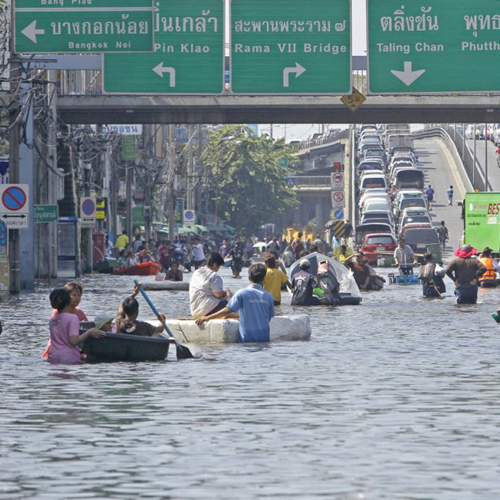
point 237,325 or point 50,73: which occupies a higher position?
point 50,73

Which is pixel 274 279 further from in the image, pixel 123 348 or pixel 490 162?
pixel 490 162

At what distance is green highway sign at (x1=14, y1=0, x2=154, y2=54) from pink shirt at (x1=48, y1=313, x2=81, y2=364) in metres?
16.5

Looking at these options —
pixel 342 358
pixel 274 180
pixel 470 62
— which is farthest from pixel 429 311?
pixel 274 180

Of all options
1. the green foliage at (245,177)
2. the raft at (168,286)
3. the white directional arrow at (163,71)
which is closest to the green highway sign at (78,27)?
the white directional arrow at (163,71)

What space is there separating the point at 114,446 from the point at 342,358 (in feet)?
30.0

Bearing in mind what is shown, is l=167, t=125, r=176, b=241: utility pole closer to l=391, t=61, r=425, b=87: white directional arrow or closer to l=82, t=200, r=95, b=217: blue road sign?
l=82, t=200, r=95, b=217: blue road sign

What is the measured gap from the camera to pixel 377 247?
7219 cm

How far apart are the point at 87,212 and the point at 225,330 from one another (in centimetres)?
3406

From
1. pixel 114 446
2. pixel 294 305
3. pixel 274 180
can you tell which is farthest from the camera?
pixel 274 180

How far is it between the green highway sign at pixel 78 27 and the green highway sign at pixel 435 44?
6072 mm

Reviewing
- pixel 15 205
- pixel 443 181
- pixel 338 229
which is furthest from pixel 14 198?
pixel 443 181

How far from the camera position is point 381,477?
10133 mm

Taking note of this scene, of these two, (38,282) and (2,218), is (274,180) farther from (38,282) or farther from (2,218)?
(2,218)

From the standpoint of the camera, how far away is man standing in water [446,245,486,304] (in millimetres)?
34719
